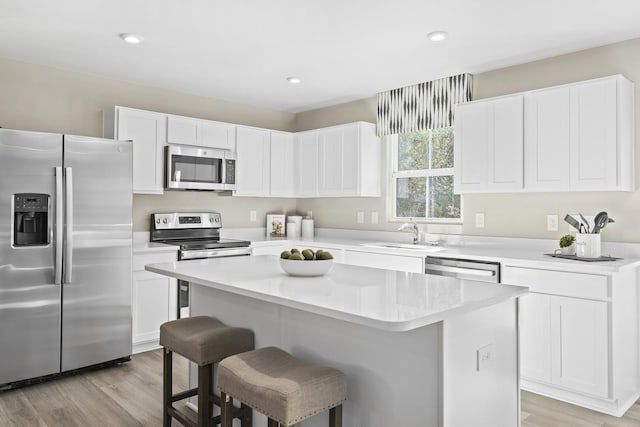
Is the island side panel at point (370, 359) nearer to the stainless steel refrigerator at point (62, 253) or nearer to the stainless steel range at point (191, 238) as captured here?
the stainless steel refrigerator at point (62, 253)

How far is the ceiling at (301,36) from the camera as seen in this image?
2.72 metres

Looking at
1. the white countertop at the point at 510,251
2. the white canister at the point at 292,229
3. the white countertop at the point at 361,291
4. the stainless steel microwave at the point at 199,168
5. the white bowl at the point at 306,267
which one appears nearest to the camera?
the white countertop at the point at 361,291

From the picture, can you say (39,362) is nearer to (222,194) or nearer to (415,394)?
(222,194)

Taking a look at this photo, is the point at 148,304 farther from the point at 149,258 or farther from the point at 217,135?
the point at 217,135

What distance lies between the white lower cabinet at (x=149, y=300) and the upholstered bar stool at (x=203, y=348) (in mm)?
1526

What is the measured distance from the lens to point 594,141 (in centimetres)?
309

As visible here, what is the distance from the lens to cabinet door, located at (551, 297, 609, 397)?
109 inches

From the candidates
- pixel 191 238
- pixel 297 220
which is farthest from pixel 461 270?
pixel 191 238

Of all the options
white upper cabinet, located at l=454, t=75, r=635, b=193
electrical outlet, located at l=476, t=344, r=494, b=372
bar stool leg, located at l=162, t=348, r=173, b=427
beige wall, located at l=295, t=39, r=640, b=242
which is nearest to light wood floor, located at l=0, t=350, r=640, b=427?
bar stool leg, located at l=162, t=348, r=173, b=427

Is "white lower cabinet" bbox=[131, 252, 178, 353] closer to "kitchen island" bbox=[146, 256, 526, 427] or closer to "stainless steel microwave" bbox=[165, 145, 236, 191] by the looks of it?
"stainless steel microwave" bbox=[165, 145, 236, 191]

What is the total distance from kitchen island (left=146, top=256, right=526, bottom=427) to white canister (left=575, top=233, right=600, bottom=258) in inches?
53.5

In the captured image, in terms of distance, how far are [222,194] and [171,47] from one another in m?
1.95

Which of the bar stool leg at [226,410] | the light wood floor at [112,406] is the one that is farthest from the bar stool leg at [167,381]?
the bar stool leg at [226,410]

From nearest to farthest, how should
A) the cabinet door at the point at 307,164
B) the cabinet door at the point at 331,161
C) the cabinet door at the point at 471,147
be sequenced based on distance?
the cabinet door at the point at 471,147 → the cabinet door at the point at 331,161 → the cabinet door at the point at 307,164
